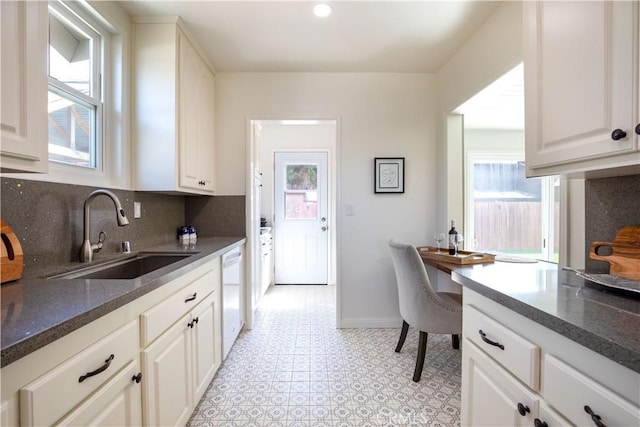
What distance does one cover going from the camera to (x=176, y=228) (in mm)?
2512

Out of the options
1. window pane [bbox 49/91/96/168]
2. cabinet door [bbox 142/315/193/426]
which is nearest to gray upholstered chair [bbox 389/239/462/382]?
cabinet door [bbox 142/315/193/426]

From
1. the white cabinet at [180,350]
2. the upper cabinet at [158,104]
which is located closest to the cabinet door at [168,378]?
the white cabinet at [180,350]

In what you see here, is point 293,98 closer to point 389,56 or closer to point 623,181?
point 389,56

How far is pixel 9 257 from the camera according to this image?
983 millimetres

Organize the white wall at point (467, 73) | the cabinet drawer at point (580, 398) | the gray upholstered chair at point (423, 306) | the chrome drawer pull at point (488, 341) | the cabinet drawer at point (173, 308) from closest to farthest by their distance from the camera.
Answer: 1. the cabinet drawer at point (580, 398)
2. the chrome drawer pull at point (488, 341)
3. the cabinet drawer at point (173, 308)
4. the white wall at point (467, 73)
5. the gray upholstered chair at point (423, 306)

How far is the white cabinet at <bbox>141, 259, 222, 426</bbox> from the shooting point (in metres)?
→ 1.06

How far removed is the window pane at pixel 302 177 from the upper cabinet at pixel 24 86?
332 cm

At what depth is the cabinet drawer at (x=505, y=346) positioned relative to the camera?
0.78 m

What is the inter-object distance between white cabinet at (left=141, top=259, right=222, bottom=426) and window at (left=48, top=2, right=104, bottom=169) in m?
0.96

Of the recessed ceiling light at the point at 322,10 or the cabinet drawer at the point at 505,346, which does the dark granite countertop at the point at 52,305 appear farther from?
the recessed ceiling light at the point at 322,10

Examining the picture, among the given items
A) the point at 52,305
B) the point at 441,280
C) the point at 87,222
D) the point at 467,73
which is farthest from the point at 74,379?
the point at 467,73

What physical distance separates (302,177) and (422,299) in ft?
9.14

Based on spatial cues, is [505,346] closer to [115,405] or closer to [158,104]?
→ [115,405]

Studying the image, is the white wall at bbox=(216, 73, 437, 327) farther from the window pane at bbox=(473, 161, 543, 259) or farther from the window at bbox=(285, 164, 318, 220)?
the window pane at bbox=(473, 161, 543, 259)
